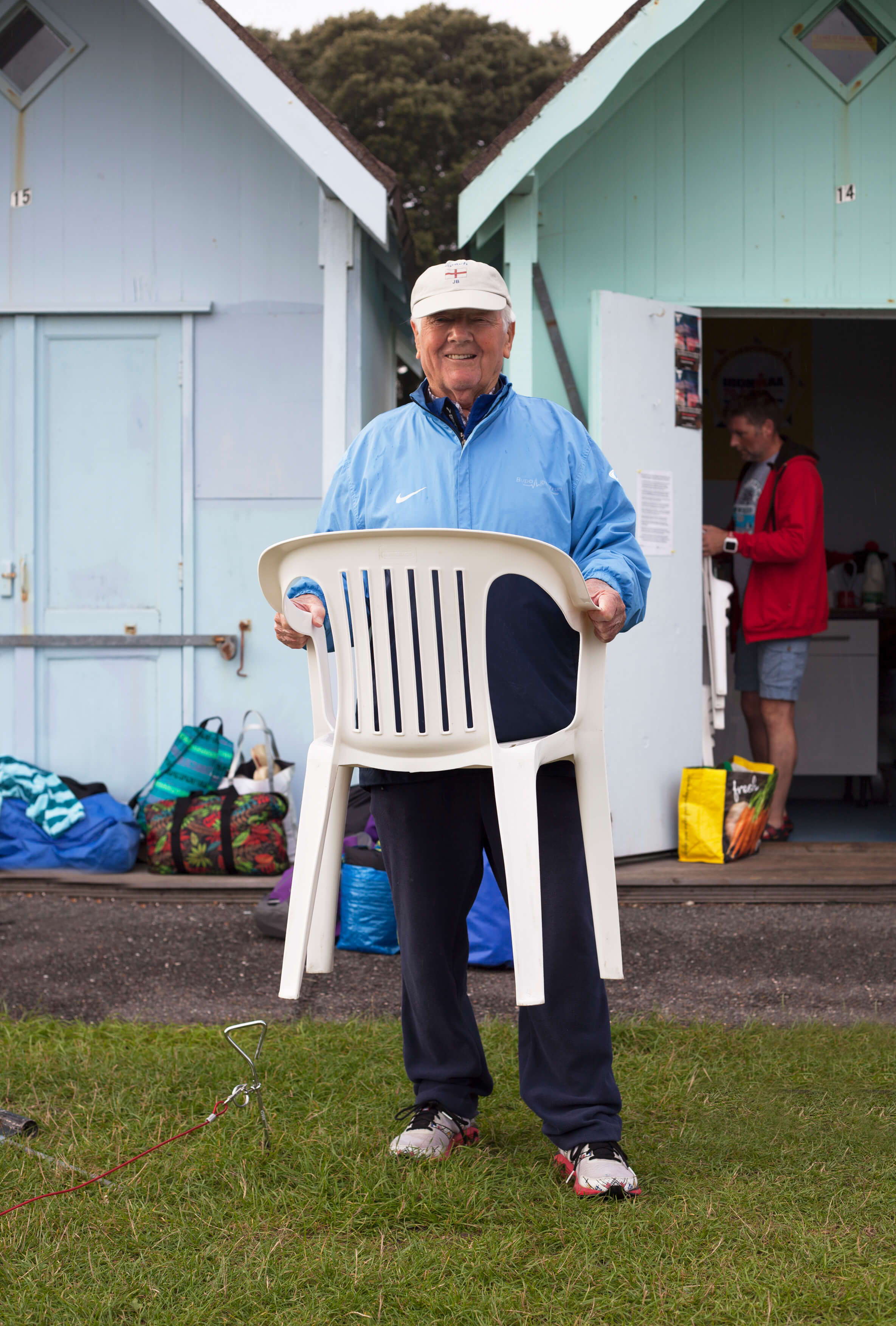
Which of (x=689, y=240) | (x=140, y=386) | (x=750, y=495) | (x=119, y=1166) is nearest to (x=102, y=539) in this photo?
(x=140, y=386)

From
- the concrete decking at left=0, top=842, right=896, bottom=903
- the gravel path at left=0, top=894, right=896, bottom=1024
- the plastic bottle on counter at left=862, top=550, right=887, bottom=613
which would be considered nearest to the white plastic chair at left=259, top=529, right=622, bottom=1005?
the gravel path at left=0, top=894, right=896, bottom=1024

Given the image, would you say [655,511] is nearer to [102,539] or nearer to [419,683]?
[102,539]

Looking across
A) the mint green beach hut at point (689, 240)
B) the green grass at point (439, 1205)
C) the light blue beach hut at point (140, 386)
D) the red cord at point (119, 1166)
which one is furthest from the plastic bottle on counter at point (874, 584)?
the red cord at point (119, 1166)

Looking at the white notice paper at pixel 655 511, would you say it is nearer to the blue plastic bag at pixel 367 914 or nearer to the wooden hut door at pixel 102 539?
the blue plastic bag at pixel 367 914

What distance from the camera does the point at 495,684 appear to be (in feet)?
8.50

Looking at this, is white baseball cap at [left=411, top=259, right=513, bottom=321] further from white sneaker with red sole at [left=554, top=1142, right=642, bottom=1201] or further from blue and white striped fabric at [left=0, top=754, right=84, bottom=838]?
blue and white striped fabric at [left=0, top=754, right=84, bottom=838]

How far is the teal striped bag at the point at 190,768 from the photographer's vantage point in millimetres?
5973

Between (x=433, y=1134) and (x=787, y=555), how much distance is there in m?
4.12

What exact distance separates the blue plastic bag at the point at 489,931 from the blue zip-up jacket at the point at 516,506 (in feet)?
6.12

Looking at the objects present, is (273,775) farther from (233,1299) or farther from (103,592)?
(233,1299)

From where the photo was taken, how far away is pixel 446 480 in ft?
8.77

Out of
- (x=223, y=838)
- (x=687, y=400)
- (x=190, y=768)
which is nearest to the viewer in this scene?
(x=223, y=838)

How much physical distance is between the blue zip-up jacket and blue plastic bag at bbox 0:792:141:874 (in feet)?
11.0

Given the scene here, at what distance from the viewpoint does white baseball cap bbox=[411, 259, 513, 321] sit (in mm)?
2598
